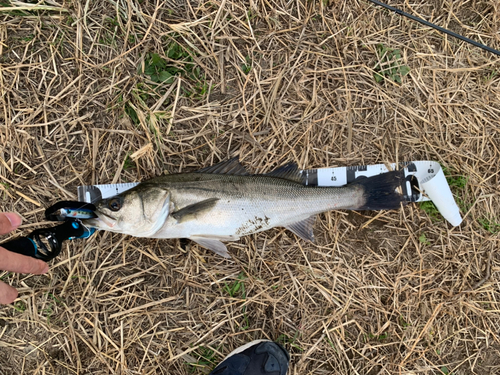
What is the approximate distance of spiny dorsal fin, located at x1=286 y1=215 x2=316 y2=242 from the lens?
11.2 feet

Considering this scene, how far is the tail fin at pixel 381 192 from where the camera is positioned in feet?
11.1

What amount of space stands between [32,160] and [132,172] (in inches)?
39.3

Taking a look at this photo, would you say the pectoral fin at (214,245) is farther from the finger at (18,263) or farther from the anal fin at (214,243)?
the finger at (18,263)

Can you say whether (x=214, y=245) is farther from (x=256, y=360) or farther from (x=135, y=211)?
(x=256, y=360)

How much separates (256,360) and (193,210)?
1702 mm

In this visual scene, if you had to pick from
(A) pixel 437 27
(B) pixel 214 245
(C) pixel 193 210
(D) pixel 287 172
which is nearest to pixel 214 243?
(B) pixel 214 245

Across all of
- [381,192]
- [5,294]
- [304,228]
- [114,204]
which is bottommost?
[304,228]

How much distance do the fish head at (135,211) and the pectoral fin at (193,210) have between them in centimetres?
12

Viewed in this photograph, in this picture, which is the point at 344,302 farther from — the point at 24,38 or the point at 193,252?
the point at 24,38

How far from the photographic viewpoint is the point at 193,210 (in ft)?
10.1

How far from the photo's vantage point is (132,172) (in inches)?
135

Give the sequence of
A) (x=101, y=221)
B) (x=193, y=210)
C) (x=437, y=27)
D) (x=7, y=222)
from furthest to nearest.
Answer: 1. (x=437, y=27)
2. (x=193, y=210)
3. (x=101, y=221)
4. (x=7, y=222)

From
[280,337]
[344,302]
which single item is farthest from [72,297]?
[344,302]

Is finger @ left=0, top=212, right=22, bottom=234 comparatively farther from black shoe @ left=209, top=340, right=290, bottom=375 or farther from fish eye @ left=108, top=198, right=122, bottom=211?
black shoe @ left=209, top=340, right=290, bottom=375
